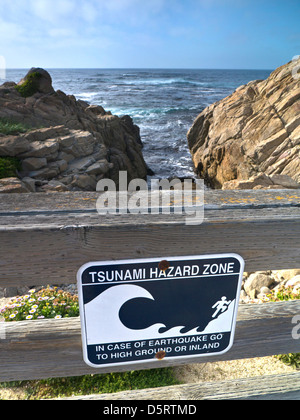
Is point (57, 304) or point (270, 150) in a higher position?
point (270, 150)

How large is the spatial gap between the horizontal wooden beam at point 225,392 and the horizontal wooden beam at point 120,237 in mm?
Result: 705

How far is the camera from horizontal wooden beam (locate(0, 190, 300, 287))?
4.03 ft

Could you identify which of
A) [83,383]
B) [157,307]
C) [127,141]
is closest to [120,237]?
[157,307]

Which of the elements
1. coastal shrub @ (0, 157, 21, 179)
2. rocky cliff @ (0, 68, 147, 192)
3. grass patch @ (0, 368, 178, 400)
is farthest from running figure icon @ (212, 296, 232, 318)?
coastal shrub @ (0, 157, 21, 179)

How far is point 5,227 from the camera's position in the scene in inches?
47.6

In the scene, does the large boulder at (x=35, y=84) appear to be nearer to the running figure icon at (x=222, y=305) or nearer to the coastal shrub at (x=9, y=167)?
the coastal shrub at (x=9, y=167)

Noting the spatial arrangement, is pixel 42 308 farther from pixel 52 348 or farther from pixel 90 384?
pixel 52 348

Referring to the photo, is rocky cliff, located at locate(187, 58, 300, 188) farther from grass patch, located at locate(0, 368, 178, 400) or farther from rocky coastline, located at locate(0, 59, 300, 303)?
grass patch, located at locate(0, 368, 178, 400)

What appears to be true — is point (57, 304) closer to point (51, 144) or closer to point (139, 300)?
point (139, 300)

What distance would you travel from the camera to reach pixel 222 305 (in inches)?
55.8

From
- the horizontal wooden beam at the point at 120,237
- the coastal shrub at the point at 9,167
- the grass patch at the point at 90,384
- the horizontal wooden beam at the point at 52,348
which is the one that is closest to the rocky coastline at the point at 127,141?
the coastal shrub at the point at 9,167

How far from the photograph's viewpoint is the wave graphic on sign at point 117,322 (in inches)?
51.6
